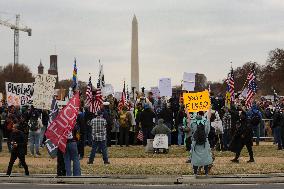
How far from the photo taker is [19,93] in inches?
1210

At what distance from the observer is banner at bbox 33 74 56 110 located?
21.8 metres

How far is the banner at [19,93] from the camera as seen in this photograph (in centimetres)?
3027

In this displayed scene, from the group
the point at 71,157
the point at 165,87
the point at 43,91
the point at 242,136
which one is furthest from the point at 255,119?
the point at 71,157

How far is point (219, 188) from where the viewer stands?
571 inches

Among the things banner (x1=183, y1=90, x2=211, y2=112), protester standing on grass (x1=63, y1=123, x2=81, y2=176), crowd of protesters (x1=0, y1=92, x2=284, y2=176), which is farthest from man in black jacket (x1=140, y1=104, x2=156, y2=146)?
protester standing on grass (x1=63, y1=123, x2=81, y2=176)

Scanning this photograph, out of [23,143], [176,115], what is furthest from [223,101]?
[23,143]

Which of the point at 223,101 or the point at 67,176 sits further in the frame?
the point at 223,101

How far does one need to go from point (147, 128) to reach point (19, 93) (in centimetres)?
682

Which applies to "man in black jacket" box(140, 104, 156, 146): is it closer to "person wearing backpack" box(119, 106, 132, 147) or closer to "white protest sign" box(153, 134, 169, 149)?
"person wearing backpack" box(119, 106, 132, 147)

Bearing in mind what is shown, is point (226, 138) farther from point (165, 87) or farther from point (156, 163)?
point (165, 87)

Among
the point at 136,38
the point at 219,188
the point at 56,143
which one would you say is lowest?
the point at 219,188

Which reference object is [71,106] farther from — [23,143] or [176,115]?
[176,115]

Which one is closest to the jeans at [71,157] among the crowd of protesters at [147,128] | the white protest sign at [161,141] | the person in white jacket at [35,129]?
the crowd of protesters at [147,128]

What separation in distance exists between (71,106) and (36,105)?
19.5 feet
